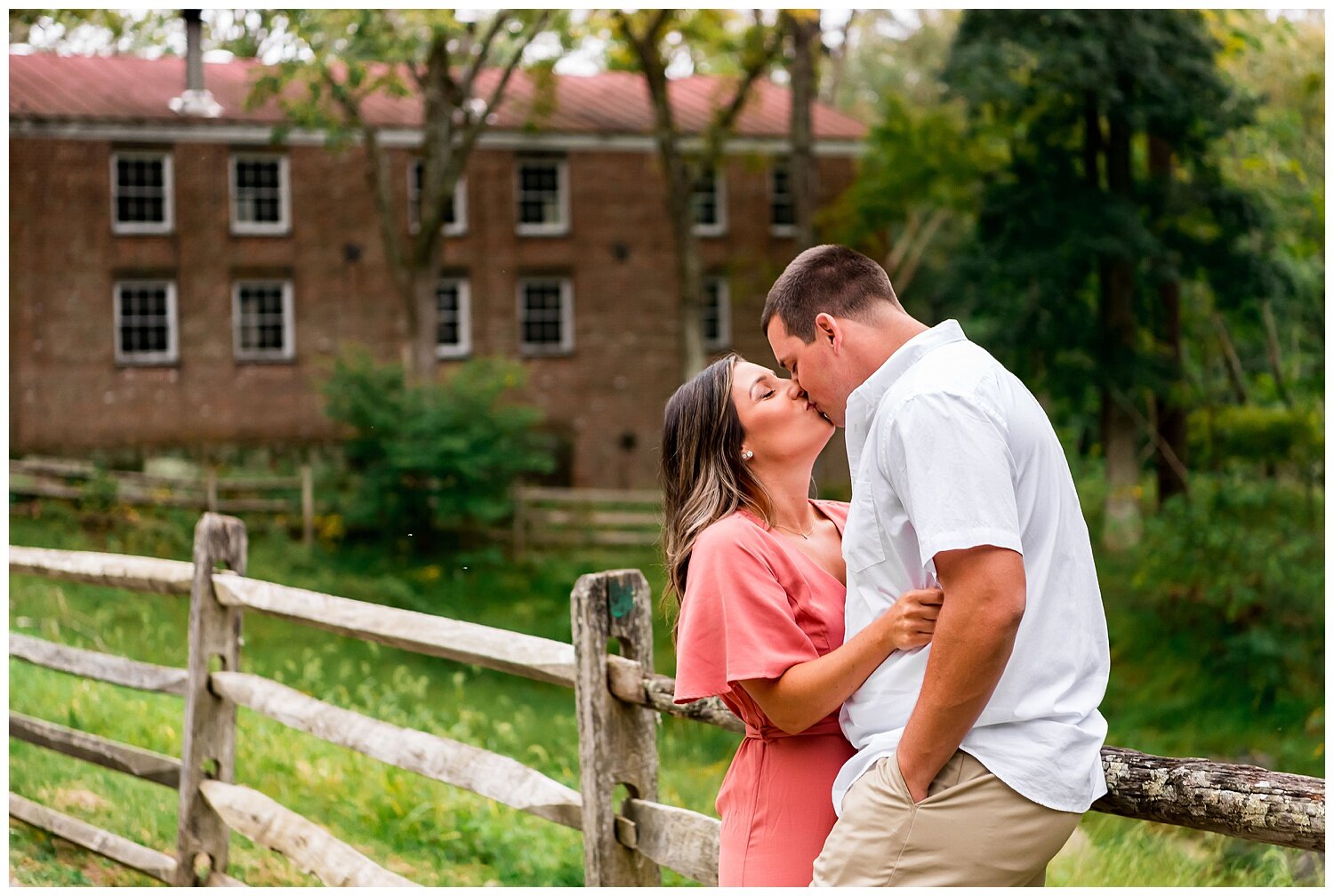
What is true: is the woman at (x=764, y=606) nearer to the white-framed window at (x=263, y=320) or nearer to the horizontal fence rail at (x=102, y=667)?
the horizontal fence rail at (x=102, y=667)

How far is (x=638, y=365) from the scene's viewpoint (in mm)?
28750

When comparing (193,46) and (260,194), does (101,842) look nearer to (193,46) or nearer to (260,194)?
(193,46)

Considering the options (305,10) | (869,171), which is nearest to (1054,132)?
(869,171)

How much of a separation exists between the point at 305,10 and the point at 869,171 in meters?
11.7

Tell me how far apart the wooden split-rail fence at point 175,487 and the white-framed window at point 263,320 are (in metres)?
3.04

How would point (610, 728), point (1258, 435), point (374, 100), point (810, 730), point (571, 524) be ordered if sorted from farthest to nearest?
point (374, 100), point (571, 524), point (1258, 435), point (610, 728), point (810, 730)

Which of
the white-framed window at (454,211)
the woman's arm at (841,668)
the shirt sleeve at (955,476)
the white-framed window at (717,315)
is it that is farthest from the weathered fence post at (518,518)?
the shirt sleeve at (955,476)

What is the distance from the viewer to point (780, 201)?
30.2 m

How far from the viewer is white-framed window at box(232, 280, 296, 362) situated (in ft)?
87.4

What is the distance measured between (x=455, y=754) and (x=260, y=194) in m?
24.0

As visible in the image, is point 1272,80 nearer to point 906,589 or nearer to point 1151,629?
point 1151,629

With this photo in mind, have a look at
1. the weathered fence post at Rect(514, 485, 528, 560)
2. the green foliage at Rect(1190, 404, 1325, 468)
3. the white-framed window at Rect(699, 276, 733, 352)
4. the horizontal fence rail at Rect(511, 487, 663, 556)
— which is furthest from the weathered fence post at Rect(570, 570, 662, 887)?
the white-framed window at Rect(699, 276, 733, 352)

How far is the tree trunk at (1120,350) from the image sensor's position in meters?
21.6

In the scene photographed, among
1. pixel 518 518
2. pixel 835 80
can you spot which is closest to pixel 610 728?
pixel 518 518
